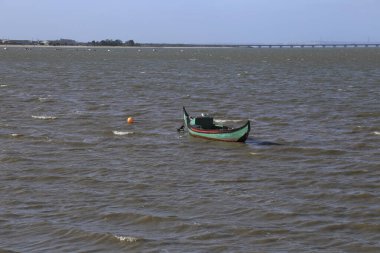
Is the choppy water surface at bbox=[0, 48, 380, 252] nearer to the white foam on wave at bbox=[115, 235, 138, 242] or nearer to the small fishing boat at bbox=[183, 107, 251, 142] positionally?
the white foam on wave at bbox=[115, 235, 138, 242]

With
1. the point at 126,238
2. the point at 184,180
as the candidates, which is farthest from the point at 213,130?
the point at 126,238

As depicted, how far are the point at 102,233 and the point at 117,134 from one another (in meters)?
19.2

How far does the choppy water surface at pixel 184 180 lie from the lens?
19734mm

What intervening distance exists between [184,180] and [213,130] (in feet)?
31.6

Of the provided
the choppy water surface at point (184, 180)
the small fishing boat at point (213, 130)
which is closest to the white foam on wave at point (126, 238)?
the choppy water surface at point (184, 180)

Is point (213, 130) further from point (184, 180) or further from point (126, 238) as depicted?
point (126, 238)

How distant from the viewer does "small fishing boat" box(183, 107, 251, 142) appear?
1396 inches

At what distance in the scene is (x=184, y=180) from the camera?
88.8 ft

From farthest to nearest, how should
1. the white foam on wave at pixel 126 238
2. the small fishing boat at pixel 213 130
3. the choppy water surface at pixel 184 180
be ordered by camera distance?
the small fishing boat at pixel 213 130, the choppy water surface at pixel 184 180, the white foam on wave at pixel 126 238

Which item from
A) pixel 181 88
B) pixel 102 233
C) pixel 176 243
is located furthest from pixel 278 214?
pixel 181 88

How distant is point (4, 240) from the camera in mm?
19203

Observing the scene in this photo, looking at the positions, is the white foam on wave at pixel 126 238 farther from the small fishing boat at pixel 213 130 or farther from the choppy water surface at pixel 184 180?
the small fishing boat at pixel 213 130

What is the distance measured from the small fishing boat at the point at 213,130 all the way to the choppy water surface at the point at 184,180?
0.40 m

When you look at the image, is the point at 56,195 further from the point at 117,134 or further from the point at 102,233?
the point at 117,134
